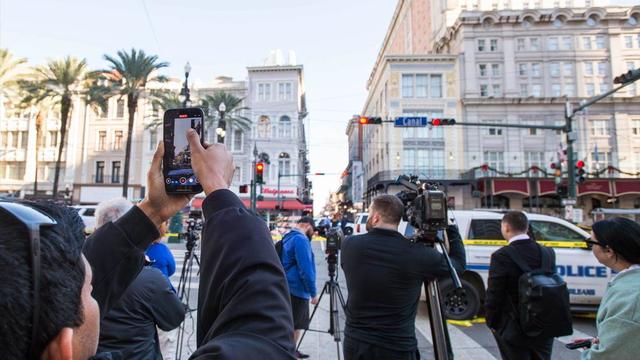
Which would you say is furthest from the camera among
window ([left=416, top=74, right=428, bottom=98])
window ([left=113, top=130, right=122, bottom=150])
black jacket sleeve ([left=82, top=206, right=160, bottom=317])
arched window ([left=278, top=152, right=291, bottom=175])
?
window ([left=416, top=74, right=428, bottom=98])

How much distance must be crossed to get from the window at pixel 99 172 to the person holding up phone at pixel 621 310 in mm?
47234

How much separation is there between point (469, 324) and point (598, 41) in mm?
48740

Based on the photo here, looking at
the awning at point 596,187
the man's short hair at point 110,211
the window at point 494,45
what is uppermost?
the window at point 494,45

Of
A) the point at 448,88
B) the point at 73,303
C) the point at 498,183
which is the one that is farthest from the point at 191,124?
the point at 448,88

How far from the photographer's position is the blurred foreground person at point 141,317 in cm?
242

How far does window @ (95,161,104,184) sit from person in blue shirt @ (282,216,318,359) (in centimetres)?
4353

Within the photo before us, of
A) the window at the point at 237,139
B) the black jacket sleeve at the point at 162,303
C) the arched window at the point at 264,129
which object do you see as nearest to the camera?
the black jacket sleeve at the point at 162,303

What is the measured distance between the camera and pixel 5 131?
42656 millimetres

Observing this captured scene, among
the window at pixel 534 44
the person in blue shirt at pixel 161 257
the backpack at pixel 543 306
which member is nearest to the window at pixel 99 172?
the person in blue shirt at pixel 161 257

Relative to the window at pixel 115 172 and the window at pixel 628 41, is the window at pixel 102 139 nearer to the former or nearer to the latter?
the window at pixel 115 172

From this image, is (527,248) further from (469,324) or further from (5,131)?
(5,131)

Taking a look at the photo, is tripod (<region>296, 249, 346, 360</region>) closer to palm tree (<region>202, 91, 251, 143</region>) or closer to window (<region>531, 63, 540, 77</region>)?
palm tree (<region>202, 91, 251, 143</region>)

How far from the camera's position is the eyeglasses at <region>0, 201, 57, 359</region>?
0.74 m

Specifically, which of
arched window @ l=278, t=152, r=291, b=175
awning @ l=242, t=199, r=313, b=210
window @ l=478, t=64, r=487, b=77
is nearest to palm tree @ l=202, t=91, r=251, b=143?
arched window @ l=278, t=152, r=291, b=175
